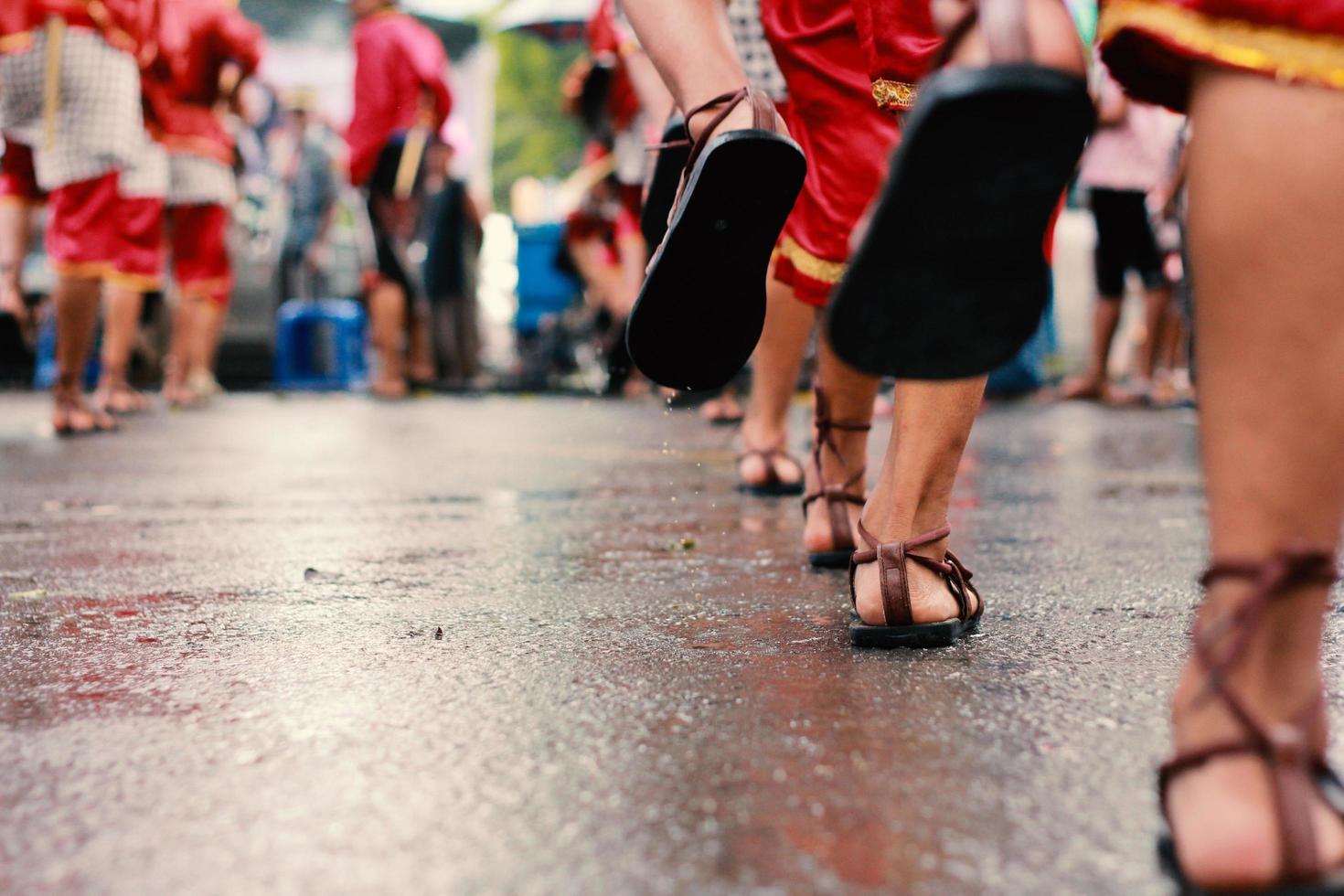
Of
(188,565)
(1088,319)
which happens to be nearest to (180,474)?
(188,565)

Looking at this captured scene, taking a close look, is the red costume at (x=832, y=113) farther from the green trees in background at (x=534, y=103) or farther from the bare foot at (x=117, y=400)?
the green trees in background at (x=534, y=103)

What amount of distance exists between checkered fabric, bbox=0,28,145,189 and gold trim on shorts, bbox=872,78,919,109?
12.4ft

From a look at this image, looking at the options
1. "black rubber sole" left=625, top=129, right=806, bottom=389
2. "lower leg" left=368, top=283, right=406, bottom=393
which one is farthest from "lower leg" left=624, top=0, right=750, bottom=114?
"lower leg" left=368, top=283, right=406, bottom=393

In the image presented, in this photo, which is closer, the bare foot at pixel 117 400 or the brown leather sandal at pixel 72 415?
the brown leather sandal at pixel 72 415

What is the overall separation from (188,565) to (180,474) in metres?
1.54

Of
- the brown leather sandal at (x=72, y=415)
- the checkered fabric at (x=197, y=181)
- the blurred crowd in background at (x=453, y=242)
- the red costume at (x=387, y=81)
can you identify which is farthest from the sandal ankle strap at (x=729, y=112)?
the red costume at (x=387, y=81)

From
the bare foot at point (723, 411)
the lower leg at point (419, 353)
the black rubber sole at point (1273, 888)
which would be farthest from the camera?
the lower leg at point (419, 353)

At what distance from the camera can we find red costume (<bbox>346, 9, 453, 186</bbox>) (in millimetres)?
7070

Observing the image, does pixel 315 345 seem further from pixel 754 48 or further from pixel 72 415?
pixel 754 48

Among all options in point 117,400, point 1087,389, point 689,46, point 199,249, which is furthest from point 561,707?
point 1087,389

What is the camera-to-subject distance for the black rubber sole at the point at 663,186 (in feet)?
6.65

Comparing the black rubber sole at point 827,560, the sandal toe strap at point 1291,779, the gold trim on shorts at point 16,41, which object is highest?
the gold trim on shorts at point 16,41

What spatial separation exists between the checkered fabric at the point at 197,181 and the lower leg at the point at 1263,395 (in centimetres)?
599

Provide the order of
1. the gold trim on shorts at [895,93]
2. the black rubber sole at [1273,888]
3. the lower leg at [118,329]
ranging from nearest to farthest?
the black rubber sole at [1273,888], the gold trim on shorts at [895,93], the lower leg at [118,329]
